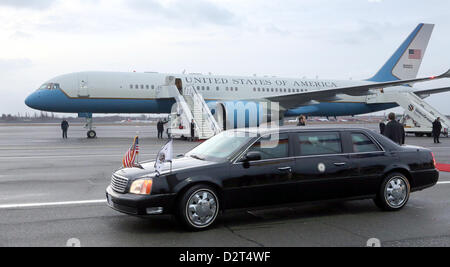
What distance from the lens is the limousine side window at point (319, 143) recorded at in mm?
6781

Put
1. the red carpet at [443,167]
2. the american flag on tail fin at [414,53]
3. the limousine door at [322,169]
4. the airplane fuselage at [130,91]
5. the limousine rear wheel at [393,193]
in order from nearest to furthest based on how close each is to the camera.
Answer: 1. the limousine door at [322,169]
2. the limousine rear wheel at [393,193]
3. the red carpet at [443,167]
4. the airplane fuselage at [130,91]
5. the american flag on tail fin at [414,53]

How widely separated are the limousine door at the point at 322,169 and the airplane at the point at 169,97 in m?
16.3

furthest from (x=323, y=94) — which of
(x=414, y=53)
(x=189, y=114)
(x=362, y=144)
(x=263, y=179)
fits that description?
(x=263, y=179)

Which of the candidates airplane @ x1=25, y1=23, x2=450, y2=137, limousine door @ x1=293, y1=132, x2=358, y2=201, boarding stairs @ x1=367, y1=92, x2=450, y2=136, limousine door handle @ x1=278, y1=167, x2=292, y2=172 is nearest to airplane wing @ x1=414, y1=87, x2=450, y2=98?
airplane @ x1=25, y1=23, x2=450, y2=137

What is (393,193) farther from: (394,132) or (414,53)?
(414,53)

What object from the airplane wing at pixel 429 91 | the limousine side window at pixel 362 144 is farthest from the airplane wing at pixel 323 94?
the limousine side window at pixel 362 144

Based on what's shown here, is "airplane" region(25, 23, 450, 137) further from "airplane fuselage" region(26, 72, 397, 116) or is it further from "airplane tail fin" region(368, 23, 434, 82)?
"airplane tail fin" region(368, 23, 434, 82)

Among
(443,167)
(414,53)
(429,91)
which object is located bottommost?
(443,167)

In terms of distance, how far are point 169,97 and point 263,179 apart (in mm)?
20161

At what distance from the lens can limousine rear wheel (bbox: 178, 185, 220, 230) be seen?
229 inches

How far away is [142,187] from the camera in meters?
5.88

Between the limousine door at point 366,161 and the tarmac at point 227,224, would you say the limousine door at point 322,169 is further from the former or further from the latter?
the tarmac at point 227,224

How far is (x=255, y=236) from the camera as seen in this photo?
A: 565cm
